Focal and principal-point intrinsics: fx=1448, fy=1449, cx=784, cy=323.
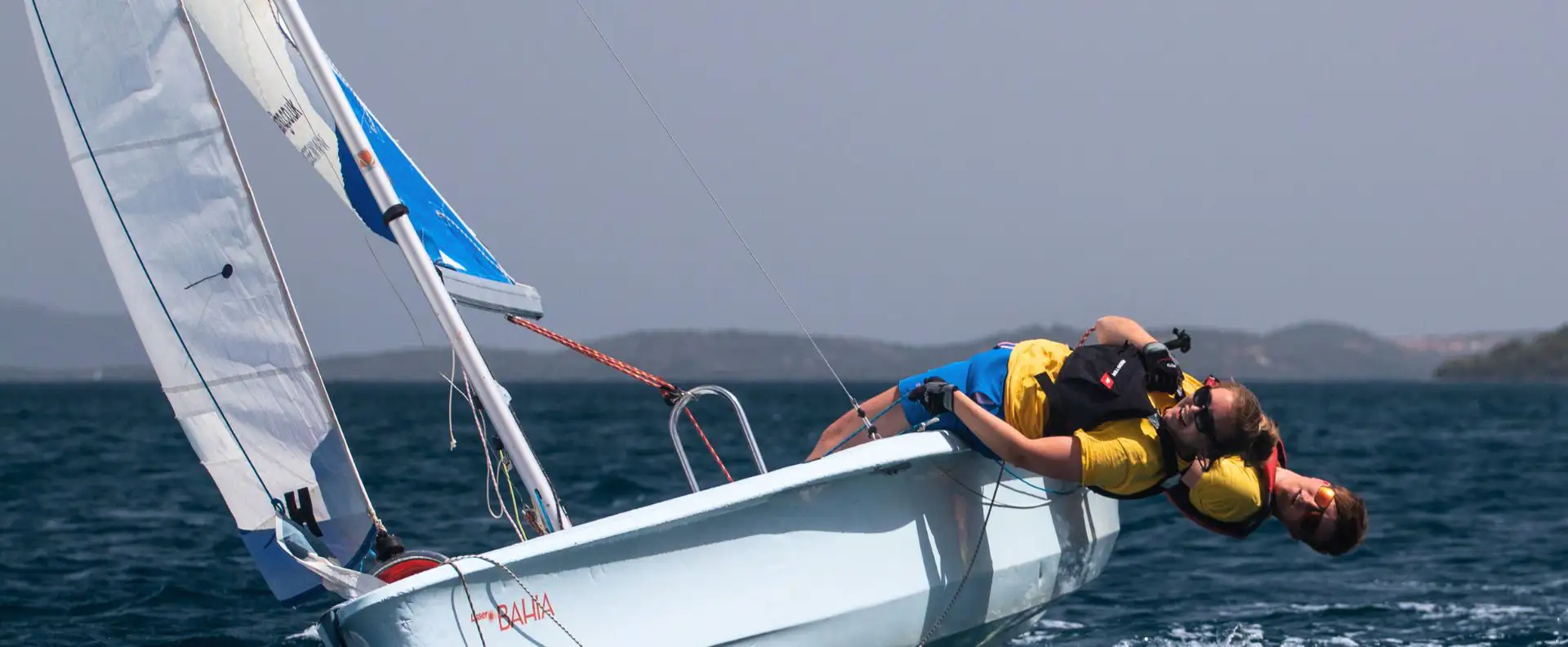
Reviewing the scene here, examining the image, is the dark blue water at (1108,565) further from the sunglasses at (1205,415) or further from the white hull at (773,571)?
the sunglasses at (1205,415)

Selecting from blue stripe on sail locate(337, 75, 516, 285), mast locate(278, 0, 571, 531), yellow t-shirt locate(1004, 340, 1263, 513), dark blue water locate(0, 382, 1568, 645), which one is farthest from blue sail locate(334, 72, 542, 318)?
dark blue water locate(0, 382, 1568, 645)

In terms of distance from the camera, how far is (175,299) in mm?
4504

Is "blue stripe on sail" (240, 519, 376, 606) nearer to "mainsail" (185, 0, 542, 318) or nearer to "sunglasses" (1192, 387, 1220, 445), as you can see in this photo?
"mainsail" (185, 0, 542, 318)

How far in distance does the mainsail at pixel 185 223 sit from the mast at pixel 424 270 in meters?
0.36

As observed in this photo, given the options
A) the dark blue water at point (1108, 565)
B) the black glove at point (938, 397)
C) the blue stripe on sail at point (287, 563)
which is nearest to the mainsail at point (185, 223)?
the blue stripe on sail at point (287, 563)

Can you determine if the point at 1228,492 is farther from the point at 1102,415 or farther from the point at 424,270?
the point at 424,270

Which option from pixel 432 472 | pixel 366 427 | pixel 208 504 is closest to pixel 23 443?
pixel 366 427

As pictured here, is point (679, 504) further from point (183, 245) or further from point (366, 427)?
point (366, 427)

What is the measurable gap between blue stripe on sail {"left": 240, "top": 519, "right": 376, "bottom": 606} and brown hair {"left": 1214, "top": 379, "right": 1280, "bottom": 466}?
2637 mm

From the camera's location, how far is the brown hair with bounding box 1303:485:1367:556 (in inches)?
167

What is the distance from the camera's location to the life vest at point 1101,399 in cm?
414

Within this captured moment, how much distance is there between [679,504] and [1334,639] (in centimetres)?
314

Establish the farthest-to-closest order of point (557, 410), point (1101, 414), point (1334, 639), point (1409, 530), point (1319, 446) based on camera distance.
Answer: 1. point (557, 410)
2. point (1319, 446)
3. point (1409, 530)
4. point (1334, 639)
5. point (1101, 414)

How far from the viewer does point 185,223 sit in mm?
4492
